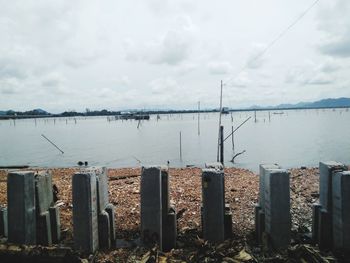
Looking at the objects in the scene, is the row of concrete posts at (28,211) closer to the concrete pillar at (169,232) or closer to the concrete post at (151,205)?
the concrete post at (151,205)

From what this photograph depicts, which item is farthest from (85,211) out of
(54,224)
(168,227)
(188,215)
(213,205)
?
(188,215)

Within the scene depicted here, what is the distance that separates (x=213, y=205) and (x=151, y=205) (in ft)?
3.96

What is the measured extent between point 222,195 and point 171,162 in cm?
3375

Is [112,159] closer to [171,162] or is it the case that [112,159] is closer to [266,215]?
[171,162]

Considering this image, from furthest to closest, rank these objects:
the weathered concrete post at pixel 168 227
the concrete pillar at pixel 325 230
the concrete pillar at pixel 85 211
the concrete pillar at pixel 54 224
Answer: the concrete pillar at pixel 54 224, the weathered concrete post at pixel 168 227, the concrete pillar at pixel 325 230, the concrete pillar at pixel 85 211

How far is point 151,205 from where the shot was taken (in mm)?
6734

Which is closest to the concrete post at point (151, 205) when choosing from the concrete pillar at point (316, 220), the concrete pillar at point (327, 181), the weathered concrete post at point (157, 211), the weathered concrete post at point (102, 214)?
the weathered concrete post at point (157, 211)

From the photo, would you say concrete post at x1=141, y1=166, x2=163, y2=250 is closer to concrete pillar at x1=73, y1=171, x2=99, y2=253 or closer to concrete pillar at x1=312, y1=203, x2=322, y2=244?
concrete pillar at x1=73, y1=171, x2=99, y2=253

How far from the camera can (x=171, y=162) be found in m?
40.5

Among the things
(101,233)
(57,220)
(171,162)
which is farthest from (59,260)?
(171,162)

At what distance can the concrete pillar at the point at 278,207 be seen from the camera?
21.3 ft

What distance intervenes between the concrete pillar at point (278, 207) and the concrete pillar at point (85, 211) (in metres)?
3.33

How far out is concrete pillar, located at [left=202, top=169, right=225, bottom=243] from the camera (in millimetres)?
6766

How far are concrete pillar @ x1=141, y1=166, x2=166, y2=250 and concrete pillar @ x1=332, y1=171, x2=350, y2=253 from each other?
3.26 meters
